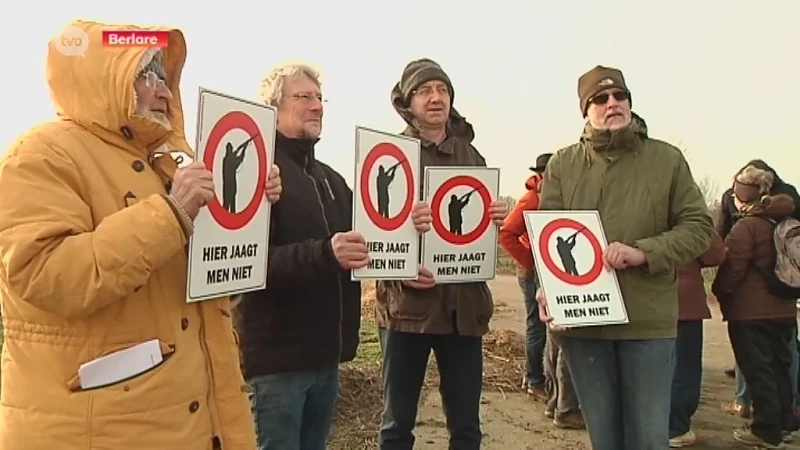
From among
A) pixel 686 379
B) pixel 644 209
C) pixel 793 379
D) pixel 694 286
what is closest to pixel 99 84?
pixel 644 209

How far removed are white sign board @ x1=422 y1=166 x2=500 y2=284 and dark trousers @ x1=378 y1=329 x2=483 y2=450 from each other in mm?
352

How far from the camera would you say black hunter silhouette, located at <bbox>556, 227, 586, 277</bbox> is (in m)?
3.66

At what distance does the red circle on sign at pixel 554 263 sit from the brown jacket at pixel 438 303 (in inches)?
17.4

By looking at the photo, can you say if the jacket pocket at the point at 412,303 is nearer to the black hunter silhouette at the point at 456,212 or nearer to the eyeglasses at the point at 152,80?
the black hunter silhouette at the point at 456,212

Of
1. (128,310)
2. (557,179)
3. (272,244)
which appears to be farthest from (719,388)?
(128,310)

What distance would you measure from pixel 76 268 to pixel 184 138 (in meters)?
0.71

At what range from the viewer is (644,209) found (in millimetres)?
3639

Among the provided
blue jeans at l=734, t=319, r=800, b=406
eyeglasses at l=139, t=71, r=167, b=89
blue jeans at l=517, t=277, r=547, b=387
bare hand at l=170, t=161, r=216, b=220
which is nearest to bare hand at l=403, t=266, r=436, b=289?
bare hand at l=170, t=161, r=216, b=220

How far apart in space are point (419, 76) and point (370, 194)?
2.68 feet

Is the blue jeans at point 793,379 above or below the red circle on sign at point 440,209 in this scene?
below

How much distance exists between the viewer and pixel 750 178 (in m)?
6.21

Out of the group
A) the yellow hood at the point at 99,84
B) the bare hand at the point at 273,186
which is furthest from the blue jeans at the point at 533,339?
the yellow hood at the point at 99,84

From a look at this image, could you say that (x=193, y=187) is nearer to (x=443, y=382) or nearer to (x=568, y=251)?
(x=568, y=251)

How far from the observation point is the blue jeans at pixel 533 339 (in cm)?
736
